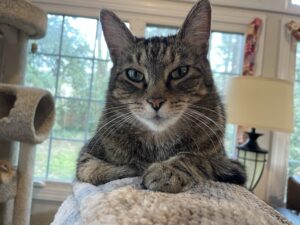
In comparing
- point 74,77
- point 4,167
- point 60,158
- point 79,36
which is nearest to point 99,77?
point 74,77

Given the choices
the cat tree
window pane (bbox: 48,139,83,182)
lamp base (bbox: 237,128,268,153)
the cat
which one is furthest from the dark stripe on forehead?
window pane (bbox: 48,139,83,182)

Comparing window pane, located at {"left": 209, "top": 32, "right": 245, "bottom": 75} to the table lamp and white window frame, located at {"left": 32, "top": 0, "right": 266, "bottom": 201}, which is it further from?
the table lamp

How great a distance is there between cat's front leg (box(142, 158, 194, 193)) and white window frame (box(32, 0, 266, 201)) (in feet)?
5.35

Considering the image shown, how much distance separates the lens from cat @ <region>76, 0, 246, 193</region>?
2.57 ft

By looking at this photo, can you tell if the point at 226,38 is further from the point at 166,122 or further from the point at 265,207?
the point at 265,207

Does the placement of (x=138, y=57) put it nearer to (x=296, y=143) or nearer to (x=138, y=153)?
(x=138, y=153)

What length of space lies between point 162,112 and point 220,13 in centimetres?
161

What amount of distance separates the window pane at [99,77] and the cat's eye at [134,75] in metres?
1.38

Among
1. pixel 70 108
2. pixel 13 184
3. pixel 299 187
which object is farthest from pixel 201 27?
pixel 70 108

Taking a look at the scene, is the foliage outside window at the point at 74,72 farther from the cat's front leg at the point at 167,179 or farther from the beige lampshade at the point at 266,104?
the cat's front leg at the point at 167,179

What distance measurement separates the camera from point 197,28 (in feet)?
2.88

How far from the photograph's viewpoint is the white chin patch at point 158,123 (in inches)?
31.5

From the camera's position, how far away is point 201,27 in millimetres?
877

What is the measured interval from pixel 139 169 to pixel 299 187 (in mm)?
1366
